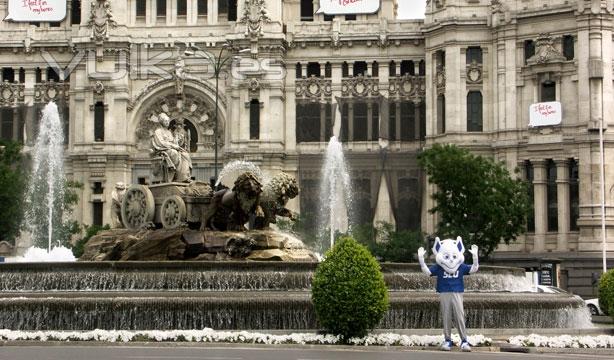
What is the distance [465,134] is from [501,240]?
8.42 meters

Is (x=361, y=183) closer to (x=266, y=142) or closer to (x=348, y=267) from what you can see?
(x=266, y=142)

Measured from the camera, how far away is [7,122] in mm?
89125

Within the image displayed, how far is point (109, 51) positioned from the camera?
86.2m

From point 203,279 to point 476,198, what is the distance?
→ 39.8m

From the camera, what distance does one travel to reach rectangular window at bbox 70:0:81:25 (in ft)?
298

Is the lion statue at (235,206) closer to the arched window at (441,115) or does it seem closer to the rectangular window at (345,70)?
the arched window at (441,115)

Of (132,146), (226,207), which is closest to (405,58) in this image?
(132,146)

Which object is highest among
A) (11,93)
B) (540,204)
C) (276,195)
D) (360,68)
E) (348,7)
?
(348,7)

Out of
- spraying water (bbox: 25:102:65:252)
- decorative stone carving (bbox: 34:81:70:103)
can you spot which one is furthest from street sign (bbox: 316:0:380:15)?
spraying water (bbox: 25:102:65:252)

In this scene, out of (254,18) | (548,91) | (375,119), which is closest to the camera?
(548,91)

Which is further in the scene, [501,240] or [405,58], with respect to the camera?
[405,58]

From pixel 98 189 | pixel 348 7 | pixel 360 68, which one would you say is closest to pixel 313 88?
pixel 360 68

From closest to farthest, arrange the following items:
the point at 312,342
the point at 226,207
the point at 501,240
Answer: the point at 312,342 → the point at 226,207 → the point at 501,240

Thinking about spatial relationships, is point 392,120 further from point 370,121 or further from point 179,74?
point 179,74
